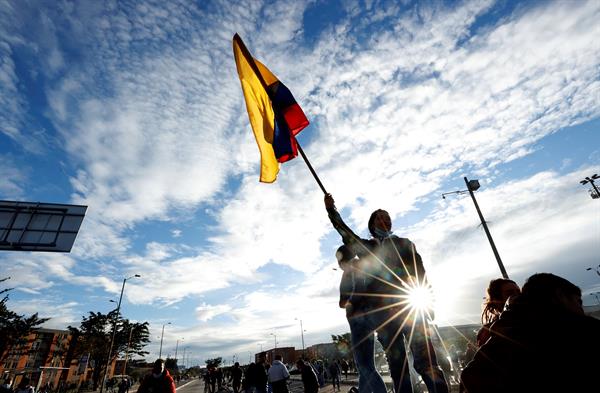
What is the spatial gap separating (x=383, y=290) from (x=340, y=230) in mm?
776

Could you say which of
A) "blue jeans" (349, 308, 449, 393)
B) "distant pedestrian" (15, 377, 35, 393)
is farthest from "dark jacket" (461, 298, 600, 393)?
"distant pedestrian" (15, 377, 35, 393)

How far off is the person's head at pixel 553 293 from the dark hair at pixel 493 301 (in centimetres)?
188

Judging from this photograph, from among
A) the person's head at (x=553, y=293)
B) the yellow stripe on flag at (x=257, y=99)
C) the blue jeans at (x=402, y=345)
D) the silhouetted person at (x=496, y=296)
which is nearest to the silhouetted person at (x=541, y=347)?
the person's head at (x=553, y=293)

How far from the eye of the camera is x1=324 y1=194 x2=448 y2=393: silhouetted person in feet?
8.50

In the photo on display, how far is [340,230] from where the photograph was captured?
333 centimetres

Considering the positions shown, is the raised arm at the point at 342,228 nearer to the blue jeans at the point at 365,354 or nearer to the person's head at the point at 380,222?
the person's head at the point at 380,222

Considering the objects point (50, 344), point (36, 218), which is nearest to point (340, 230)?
point (36, 218)

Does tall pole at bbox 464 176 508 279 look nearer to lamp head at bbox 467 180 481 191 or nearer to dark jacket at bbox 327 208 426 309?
lamp head at bbox 467 180 481 191

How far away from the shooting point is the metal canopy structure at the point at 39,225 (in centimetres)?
1238

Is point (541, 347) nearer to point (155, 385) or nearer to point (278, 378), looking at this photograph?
point (155, 385)

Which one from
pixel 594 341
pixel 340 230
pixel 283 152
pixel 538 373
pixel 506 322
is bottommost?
pixel 538 373

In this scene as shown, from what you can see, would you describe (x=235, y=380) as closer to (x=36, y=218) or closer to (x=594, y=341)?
(x=36, y=218)

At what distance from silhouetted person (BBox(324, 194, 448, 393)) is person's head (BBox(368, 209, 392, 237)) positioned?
0.16 feet

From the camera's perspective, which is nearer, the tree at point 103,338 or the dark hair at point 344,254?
the dark hair at point 344,254
